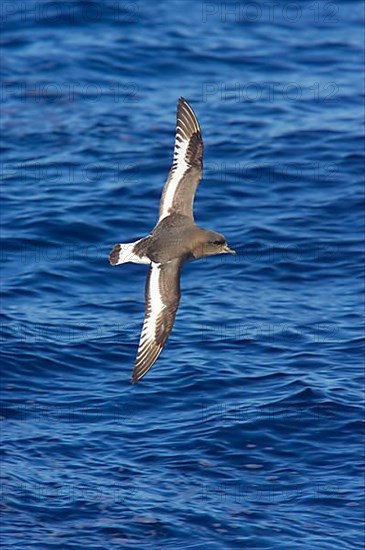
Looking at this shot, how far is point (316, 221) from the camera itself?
1550cm

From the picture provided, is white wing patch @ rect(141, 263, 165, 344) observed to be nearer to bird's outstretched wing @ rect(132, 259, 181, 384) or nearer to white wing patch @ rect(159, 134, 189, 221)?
bird's outstretched wing @ rect(132, 259, 181, 384)

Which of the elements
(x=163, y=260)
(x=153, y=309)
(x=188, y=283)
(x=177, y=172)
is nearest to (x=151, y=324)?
(x=153, y=309)

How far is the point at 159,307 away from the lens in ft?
31.9

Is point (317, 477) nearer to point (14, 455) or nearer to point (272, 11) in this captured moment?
point (14, 455)

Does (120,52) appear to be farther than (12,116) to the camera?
Yes

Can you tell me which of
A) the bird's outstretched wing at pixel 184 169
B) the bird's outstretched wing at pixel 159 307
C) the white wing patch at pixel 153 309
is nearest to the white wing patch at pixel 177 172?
the bird's outstretched wing at pixel 184 169

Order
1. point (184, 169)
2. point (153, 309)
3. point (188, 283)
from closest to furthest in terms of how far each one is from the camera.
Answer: point (153, 309) < point (184, 169) < point (188, 283)

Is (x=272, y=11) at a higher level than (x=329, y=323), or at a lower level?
higher

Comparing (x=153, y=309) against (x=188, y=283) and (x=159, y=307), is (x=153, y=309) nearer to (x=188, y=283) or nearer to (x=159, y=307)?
(x=159, y=307)

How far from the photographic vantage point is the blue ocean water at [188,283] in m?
11.6

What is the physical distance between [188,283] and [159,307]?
4445 millimetres

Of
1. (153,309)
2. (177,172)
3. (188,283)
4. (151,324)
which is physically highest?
(177,172)

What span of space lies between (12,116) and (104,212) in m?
2.62

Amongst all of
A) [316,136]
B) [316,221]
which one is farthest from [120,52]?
[316,221]
